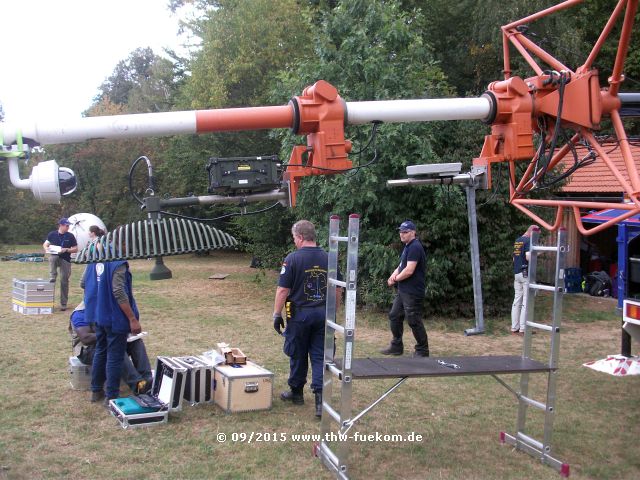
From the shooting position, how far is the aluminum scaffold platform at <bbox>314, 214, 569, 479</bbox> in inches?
196

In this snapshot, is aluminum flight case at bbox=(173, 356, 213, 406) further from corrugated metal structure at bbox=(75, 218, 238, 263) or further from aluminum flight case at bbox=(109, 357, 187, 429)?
corrugated metal structure at bbox=(75, 218, 238, 263)

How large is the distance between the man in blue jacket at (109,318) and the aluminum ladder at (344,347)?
2.50 metres

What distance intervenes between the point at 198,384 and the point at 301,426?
137 centimetres

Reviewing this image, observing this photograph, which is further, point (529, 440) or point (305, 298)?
point (305, 298)

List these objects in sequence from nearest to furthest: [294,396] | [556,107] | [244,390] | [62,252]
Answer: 1. [556,107]
2. [244,390]
3. [294,396]
4. [62,252]

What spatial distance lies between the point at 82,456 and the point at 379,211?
8.27 metres

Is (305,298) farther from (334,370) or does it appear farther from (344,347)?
(344,347)

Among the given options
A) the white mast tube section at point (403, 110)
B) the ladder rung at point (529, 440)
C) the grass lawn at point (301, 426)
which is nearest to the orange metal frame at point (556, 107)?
the white mast tube section at point (403, 110)

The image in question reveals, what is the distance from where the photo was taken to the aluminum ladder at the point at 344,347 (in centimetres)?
494

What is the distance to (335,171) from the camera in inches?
134

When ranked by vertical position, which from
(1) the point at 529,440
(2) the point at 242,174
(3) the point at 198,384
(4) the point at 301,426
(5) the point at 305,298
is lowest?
(4) the point at 301,426

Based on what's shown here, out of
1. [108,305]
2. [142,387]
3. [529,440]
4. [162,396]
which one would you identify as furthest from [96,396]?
[529,440]

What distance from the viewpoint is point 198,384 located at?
705cm

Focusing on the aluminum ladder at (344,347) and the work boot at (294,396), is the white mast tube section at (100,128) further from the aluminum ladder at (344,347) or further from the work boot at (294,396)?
the work boot at (294,396)
